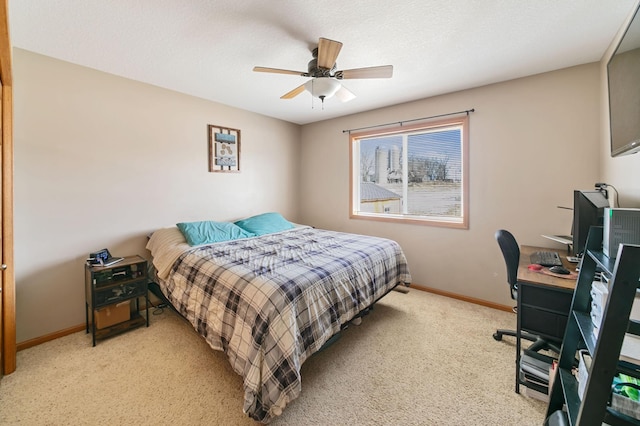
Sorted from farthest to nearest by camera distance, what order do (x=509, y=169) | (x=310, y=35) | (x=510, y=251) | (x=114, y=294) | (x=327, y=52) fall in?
1. (x=509, y=169)
2. (x=114, y=294)
3. (x=510, y=251)
4. (x=310, y=35)
5. (x=327, y=52)

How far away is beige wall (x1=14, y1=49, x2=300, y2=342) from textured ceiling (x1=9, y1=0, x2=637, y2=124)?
0.27m

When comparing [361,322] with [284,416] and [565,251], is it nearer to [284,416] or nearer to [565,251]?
[284,416]

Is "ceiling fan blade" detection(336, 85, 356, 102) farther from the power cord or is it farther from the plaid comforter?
the power cord

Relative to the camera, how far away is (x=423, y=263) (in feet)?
11.3

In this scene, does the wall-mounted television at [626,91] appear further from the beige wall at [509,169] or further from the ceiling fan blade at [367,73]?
the ceiling fan blade at [367,73]

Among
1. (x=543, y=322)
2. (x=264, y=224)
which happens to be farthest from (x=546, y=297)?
(x=264, y=224)

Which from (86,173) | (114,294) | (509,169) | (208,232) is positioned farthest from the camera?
(208,232)

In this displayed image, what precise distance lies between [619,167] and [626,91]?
3.03 ft

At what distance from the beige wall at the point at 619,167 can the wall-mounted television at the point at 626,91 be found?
0.19m

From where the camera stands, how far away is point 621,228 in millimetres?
1141

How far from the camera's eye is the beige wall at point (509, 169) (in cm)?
245

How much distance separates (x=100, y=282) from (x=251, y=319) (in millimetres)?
1746

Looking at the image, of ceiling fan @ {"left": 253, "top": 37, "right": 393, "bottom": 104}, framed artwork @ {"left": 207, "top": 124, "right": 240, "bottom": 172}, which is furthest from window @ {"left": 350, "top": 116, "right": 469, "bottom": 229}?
framed artwork @ {"left": 207, "top": 124, "right": 240, "bottom": 172}

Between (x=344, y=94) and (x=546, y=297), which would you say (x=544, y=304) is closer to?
(x=546, y=297)
